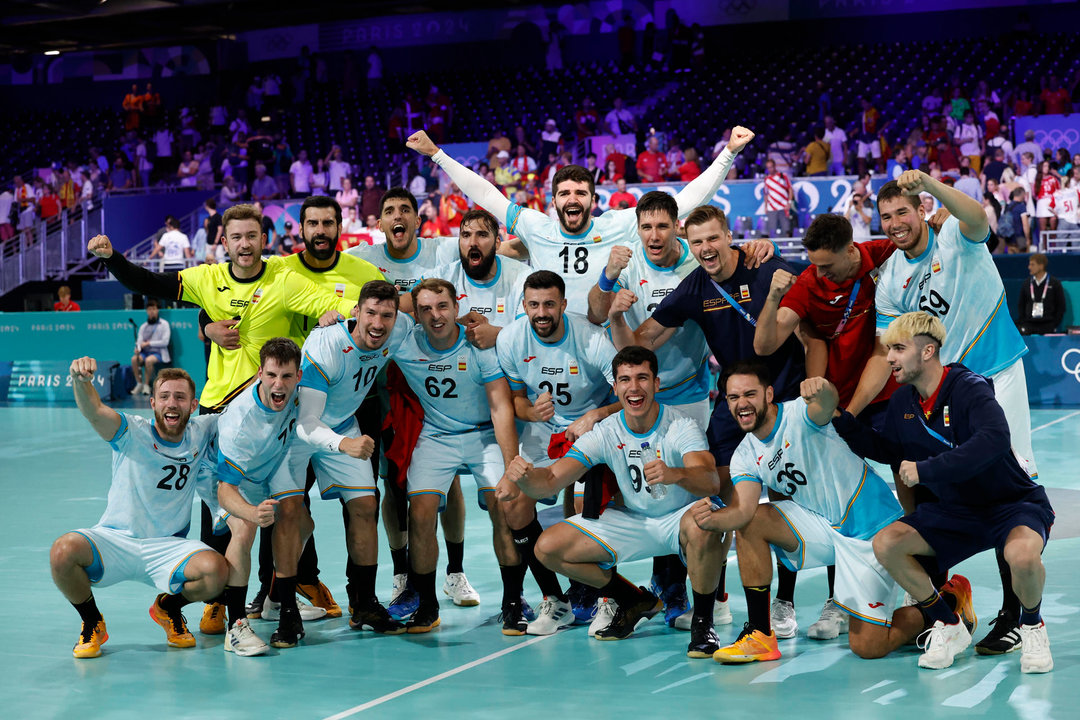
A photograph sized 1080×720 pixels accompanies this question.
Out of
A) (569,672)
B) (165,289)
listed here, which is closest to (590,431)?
(569,672)

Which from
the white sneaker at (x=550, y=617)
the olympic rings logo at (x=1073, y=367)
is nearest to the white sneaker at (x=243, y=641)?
the white sneaker at (x=550, y=617)

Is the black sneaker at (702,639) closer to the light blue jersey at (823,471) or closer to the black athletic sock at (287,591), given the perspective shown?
the light blue jersey at (823,471)

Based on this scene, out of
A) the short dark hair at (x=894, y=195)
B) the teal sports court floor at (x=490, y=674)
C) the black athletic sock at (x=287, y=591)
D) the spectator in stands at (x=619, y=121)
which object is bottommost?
the teal sports court floor at (x=490, y=674)

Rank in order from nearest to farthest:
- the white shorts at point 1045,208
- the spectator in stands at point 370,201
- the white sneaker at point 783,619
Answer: the white sneaker at point 783,619
the white shorts at point 1045,208
the spectator in stands at point 370,201

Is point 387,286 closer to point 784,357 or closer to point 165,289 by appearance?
point 165,289

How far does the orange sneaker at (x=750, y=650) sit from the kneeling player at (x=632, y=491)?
30 cm

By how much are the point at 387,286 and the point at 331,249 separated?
1.13 meters

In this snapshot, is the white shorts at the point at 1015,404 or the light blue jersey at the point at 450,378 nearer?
the white shorts at the point at 1015,404

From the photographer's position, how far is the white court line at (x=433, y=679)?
18.4 ft

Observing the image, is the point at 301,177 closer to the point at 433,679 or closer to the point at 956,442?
the point at 433,679

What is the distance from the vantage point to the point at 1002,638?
630 cm

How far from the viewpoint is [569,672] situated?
621cm

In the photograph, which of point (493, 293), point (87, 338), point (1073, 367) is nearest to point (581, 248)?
point (493, 293)

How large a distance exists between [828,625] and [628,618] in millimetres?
1134
